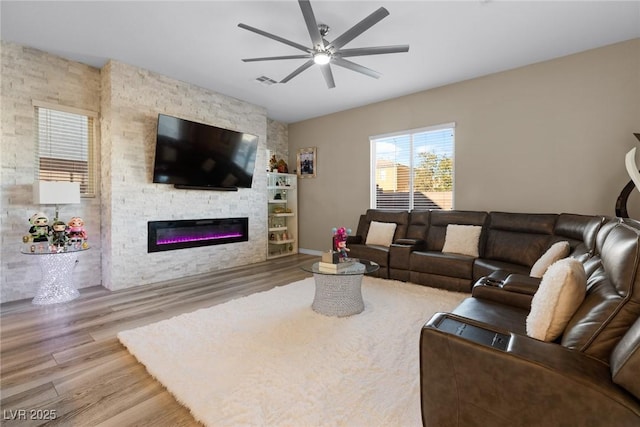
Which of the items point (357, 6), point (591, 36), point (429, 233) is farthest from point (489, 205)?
point (357, 6)

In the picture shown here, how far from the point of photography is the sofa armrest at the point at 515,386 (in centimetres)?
87

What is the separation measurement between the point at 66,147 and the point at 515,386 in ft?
16.4

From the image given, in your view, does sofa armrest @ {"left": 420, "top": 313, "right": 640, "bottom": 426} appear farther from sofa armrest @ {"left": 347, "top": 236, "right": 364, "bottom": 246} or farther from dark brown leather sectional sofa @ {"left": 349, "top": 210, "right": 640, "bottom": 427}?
sofa armrest @ {"left": 347, "top": 236, "right": 364, "bottom": 246}

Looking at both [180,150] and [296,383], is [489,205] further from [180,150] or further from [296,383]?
[180,150]

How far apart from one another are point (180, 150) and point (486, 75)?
15.0ft

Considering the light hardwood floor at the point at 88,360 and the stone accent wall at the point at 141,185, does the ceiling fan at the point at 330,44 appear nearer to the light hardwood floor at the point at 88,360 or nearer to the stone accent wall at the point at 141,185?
the stone accent wall at the point at 141,185

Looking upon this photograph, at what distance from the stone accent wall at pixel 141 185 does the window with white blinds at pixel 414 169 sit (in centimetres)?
286

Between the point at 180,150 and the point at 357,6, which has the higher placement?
the point at 357,6

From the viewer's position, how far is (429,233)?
4273 mm

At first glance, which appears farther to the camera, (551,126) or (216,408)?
(551,126)

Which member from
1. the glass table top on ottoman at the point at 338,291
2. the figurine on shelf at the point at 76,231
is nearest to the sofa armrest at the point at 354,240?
the glass table top on ottoman at the point at 338,291

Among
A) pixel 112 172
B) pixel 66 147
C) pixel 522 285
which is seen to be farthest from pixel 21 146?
pixel 522 285

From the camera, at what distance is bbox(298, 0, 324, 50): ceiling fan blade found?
212cm

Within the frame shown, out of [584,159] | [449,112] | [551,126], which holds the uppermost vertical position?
[449,112]
